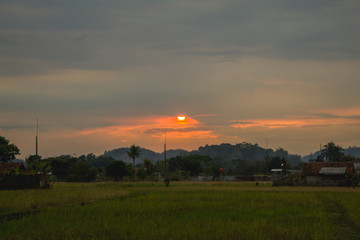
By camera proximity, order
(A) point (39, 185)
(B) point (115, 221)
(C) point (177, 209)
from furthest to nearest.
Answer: (A) point (39, 185) < (C) point (177, 209) < (B) point (115, 221)

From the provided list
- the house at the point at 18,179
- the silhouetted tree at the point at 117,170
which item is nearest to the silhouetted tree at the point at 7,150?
the silhouetted tree at the point at 117,170

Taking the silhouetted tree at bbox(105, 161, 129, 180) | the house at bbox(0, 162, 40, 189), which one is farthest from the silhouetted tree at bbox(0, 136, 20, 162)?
the house at bbox(0, 162, 40, 189)

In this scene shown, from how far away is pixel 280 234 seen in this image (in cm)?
1619

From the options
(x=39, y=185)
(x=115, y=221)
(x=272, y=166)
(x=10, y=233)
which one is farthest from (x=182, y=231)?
(x=272, y=166)

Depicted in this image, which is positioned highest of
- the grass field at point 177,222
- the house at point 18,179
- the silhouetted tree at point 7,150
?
the silhouetted tree at point 7,150

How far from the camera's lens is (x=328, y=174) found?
63.1 m

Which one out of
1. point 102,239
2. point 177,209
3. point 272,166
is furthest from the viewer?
point 272,166

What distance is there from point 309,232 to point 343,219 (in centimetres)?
516

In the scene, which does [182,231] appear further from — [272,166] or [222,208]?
[272,166]

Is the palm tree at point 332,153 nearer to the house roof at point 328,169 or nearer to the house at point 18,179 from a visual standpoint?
the house roof at point 328,169

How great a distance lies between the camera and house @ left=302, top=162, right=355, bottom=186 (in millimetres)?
61891

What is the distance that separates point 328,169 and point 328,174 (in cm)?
156

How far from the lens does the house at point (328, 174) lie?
203ft

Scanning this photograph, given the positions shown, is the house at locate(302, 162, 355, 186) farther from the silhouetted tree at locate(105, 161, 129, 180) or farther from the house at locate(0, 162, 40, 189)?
the silhouetted tree at locate(105, 161, 129, 180)
